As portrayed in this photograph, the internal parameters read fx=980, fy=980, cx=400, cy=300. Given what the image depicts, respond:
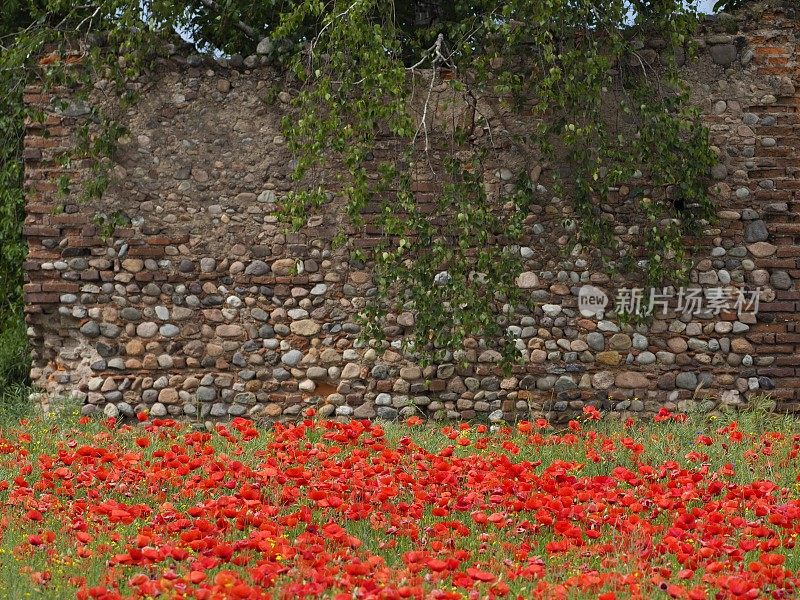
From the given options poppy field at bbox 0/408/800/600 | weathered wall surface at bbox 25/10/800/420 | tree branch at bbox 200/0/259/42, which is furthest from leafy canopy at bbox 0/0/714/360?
poppy field at bbox 0/408/800/600

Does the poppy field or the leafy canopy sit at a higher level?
the leafy canopy

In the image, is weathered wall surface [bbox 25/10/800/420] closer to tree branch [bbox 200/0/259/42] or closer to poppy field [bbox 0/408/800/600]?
tree branch [bbox 200/0/259/42]

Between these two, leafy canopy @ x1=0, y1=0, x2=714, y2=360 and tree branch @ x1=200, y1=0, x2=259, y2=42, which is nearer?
leafy canopy @ x1=0, y1=0, x2=714, y2=360

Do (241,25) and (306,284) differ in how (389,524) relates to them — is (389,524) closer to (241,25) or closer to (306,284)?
(306,284)

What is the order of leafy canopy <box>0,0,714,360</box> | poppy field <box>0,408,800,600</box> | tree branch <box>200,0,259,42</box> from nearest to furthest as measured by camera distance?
poppy field <box>0,408,800,600</box>
leafy canopy <box>0,0,714,360</box>
tree branch <box>200,0,259,42</box>

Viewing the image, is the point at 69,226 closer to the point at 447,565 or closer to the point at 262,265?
the point at 262,265

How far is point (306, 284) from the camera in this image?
7164mm

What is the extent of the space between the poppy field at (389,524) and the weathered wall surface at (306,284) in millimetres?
1504

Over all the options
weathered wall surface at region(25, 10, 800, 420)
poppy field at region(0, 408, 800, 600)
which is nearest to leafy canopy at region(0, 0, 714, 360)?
weathered wall surface at region(25, 10, 800, 420)

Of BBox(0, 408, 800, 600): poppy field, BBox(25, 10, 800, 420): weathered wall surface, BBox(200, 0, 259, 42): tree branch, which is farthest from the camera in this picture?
BBox(200, 0, 259, 42): tree branch

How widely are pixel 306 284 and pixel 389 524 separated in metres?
3.32

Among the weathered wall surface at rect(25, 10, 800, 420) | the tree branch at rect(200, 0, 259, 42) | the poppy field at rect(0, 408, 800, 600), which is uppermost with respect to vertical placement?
the tree branch at rect(200, 0, 259, 42)

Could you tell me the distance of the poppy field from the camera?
10.7 feet

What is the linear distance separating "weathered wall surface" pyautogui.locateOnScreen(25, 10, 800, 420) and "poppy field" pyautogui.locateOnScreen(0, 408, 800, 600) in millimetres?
1504
